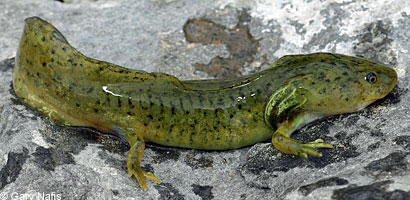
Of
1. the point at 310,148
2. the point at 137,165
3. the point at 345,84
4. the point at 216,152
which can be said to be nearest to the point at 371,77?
the point at 345,84

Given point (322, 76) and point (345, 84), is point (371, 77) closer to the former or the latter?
point (345, 84)

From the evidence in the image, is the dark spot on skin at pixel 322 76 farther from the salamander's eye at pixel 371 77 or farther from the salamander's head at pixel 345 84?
the salamander's eye at pixel 371 77

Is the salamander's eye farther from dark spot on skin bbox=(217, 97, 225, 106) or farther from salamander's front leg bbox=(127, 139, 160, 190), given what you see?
salamander's front leg bbox=(127, 139, 160, 190)

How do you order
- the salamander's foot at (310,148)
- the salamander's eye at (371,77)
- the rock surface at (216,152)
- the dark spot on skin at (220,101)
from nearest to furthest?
the rock surface at (216,152) → the salamander's foot at (310,148) → the salamander's eye at (371,77) → the dark spot on skin at (220,101)

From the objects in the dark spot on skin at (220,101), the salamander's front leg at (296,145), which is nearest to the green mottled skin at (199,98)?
the dark spot on skin at (220,101)

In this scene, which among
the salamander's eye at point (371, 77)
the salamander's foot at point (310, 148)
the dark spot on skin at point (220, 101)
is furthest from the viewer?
the dark spot on skin at point (220, 101)

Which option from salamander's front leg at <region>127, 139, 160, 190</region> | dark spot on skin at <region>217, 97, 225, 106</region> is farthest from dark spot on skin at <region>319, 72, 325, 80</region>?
salamander's front leg at <region>127, 139, 160, 190</region>
